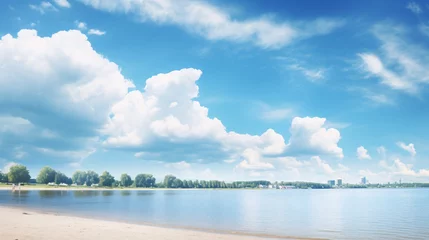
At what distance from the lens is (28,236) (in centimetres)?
2388

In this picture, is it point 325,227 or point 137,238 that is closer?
point 137,238

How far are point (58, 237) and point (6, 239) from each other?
11.2ft

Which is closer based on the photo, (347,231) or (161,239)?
(161,239)

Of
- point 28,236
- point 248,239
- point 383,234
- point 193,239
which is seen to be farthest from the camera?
point 383,234

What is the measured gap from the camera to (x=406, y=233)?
41.1 m

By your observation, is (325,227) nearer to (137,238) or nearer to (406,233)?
(406,233)

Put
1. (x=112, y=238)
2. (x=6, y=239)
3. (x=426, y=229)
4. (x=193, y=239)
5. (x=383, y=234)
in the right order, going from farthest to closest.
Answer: (x=426, y=229)
(x=383, y=234)
(x=193, y=239)
(x=112, y=238)
(x=6, y=239)

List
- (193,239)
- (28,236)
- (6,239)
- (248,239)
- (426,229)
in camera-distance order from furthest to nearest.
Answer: (426,229), (248,239), (193,239), (28,236), (6,239)

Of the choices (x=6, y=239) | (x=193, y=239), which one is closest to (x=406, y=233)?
(x=193, y=239)

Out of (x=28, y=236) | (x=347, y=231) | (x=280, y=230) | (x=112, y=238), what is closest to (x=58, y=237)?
(x=28, y=236)

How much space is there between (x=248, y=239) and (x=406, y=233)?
22986mm

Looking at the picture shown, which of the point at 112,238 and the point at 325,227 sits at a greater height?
the point at 112,238

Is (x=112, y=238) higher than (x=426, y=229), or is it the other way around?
(x=112, y=238)

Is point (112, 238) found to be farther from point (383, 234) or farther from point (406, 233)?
point (406, 233)
